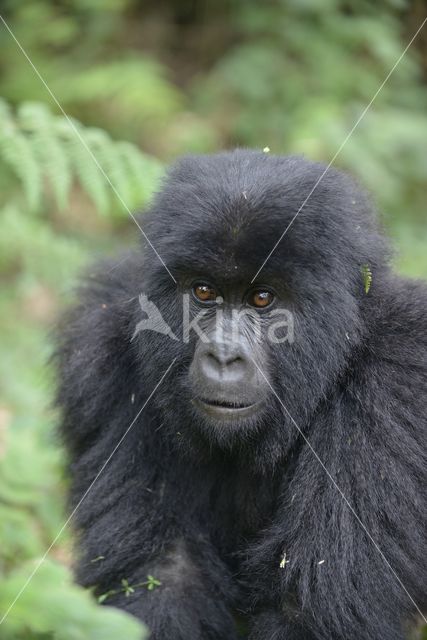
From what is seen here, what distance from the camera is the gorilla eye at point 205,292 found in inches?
142

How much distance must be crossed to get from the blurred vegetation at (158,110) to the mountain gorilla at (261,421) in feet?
4.04

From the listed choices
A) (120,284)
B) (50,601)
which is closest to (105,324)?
(120,284)

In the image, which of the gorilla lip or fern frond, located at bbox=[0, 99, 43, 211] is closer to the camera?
the gorilla lip

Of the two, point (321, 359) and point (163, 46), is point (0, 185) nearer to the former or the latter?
point (163, 46)

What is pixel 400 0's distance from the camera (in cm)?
803

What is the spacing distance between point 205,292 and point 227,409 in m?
0.49

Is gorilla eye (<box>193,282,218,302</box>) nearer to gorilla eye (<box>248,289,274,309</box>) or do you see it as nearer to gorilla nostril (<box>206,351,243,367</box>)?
gorilla eye (<box>248,289,274,309</box>)

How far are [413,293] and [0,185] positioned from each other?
475cm

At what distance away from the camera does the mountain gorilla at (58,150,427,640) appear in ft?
11.2

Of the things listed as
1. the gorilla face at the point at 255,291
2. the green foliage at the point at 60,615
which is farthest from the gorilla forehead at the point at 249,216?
the green foliage at the point at 60,615

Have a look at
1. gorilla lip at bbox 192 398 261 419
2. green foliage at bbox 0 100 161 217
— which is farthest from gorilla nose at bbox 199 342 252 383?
green foliage at bbox 0 100 161 217

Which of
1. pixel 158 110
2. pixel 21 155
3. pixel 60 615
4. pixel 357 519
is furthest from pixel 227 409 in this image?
pixel 158 110

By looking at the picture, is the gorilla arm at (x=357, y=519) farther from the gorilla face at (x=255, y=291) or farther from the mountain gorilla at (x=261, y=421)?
the gorilla face at (x=255, y=291)

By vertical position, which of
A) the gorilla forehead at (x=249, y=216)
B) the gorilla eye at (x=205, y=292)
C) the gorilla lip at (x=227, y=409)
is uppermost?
the gorilla forehead at (x=249, y=216)
